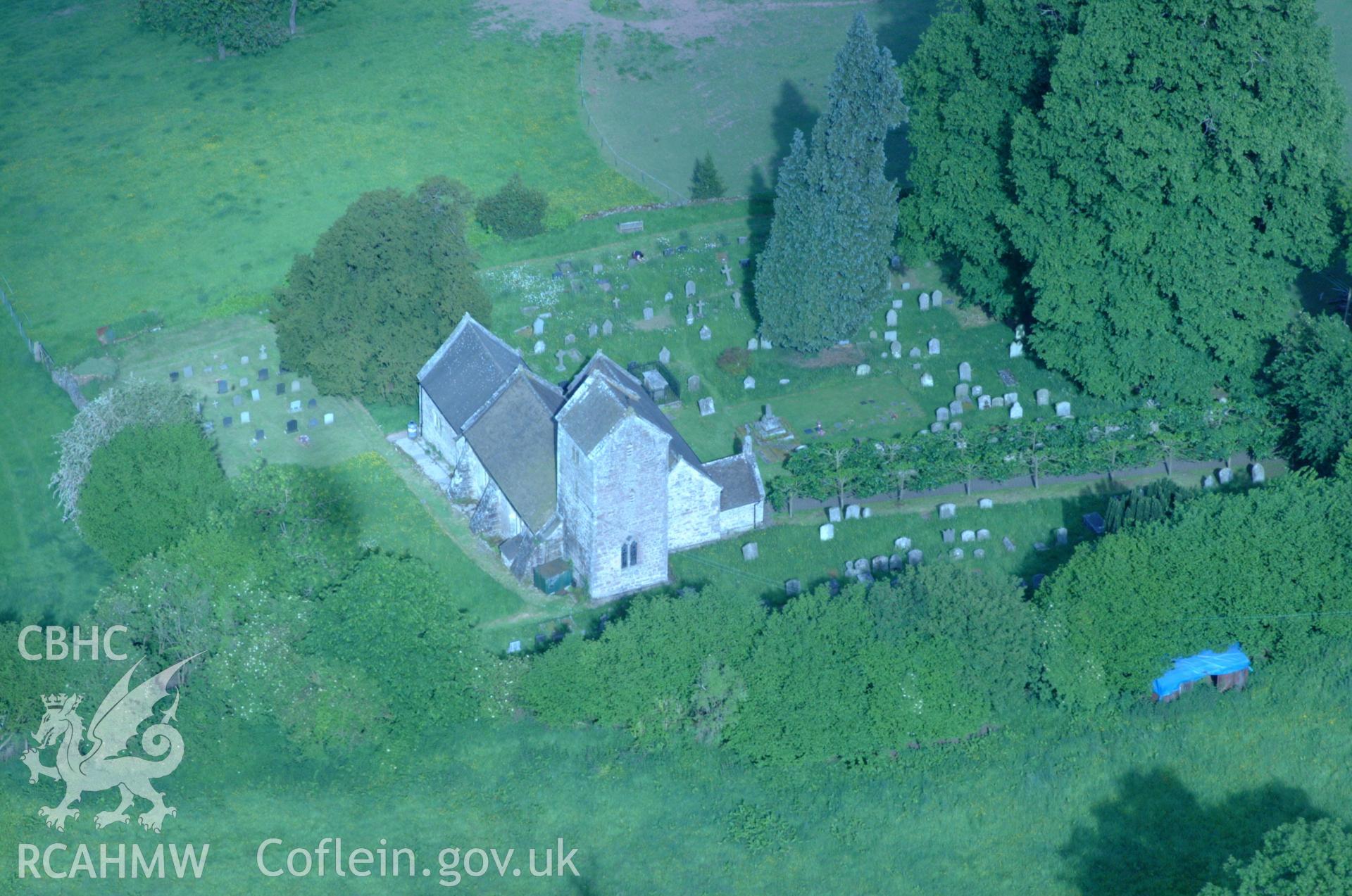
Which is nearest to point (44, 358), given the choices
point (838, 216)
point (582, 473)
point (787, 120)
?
point (582, 473)

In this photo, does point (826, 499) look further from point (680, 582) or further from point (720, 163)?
point (720, 163)

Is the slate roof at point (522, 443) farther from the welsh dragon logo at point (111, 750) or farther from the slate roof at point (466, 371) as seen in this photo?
the welsh dragon logo at point (111, 750)

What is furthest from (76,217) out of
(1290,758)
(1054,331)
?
(1290,758)

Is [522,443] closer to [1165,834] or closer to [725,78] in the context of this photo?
[1165,834]

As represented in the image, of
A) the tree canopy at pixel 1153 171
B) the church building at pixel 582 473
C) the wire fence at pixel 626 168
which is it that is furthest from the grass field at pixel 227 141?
the tree canopy at pixel 1153 171

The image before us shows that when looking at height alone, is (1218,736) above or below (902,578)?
below

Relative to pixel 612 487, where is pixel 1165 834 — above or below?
below

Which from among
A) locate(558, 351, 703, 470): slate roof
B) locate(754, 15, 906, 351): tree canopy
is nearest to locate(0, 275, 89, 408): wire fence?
locate(558, 351, 703, 470): slate roof
